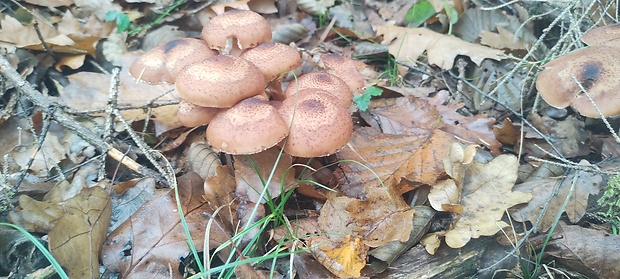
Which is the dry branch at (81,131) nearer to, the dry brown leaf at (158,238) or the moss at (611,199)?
the dry brown leaf at (158,238)

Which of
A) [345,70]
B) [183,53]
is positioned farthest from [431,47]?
[183,53]

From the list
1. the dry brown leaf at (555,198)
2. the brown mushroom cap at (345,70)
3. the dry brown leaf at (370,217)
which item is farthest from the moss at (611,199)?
the brown mushroom cap at (345,70)

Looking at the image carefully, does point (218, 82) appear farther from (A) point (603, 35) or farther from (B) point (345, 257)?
(A) point (603, 35)

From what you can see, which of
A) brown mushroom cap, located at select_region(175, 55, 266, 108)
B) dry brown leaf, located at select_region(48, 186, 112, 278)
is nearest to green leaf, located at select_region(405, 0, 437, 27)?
brown mushroom cap, located at select_region(175, 55, 266, 108)

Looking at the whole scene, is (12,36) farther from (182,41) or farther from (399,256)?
(399,256)

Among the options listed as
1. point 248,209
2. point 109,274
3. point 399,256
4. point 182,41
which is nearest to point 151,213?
point 109,274

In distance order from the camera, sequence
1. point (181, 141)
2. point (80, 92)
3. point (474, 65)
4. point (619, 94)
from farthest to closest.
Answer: point (474, 65), point (80, 92), point (181, 141), point (619, 94)

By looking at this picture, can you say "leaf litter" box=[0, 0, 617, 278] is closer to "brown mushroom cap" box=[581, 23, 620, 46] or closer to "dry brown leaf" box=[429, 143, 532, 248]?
"dry brown leaf" box=[429, 143, 532, 248]
